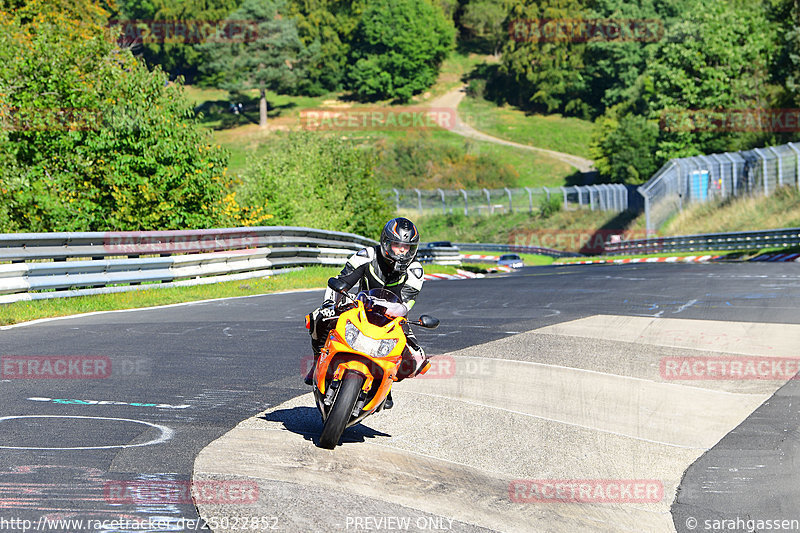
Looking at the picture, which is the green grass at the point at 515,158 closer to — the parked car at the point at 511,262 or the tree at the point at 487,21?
the tree at the point at 487,21

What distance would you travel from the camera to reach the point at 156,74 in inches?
1035

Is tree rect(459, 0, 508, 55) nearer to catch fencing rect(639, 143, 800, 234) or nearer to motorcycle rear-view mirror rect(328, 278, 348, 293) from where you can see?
catch fencing rect(639, 143, 800, 234)

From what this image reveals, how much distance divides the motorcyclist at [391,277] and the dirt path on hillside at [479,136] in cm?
9192

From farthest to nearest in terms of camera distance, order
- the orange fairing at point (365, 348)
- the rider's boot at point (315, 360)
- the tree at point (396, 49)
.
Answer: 1. the tree at point (396, 49)
2. the rider's boot at point (315, 360)
3. the orange fairing at point (365, 348)

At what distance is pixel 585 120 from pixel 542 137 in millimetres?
9475

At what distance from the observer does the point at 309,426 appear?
7.42 meters

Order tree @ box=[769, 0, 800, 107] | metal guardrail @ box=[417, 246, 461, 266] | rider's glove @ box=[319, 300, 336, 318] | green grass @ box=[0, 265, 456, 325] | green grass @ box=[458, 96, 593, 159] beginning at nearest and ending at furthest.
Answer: rider's glove @ box=[319, 300, 336, 318] < green grass @ box=[0, 265, 456, 325] < metal guardrail @ box=[417, 246, 461, 266] < tree @ box=[769, 0, 800, 107] < green grass @ box=[458, 96, 593, 159]

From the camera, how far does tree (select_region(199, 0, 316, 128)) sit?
11438cm

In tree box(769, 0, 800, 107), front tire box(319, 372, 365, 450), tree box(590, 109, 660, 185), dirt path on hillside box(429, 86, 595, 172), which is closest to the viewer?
front tire box(319, 372, 365, 450)

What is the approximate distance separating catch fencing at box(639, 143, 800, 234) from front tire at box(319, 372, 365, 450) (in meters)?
42.7

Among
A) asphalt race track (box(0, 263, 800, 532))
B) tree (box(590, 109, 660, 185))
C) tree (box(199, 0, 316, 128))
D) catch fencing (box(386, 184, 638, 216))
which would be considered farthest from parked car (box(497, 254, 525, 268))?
tree (box(199, 0, 316, 128))

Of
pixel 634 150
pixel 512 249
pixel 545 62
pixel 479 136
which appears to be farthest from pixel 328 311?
pixel 545 62

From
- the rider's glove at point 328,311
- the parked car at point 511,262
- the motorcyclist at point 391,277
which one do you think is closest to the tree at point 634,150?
the parked car at point 511,262

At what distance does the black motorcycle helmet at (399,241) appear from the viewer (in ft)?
22.9
